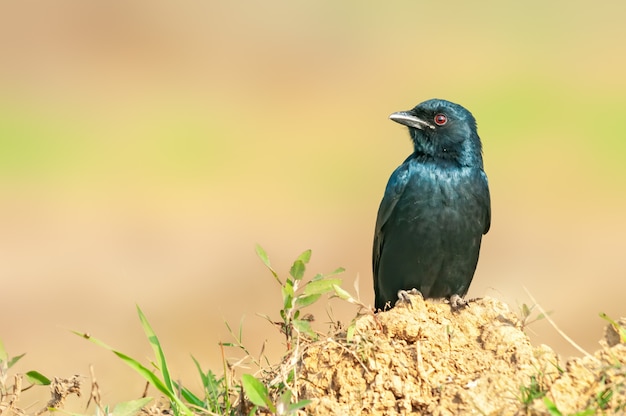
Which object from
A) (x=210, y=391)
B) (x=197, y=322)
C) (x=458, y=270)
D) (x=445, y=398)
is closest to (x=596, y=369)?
(x=445, y=398)

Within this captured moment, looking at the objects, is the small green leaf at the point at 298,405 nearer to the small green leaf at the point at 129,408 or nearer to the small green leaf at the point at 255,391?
the small green leaf at the point at 255,391

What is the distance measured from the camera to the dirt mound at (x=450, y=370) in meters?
3.97

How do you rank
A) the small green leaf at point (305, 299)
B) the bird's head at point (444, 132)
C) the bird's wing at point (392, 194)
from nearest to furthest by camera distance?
the small green leaf at point (305, 299), the bird's wing at point (392, 194), the bird's head at point (444, 132)

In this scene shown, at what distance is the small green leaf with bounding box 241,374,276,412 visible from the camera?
418 cm

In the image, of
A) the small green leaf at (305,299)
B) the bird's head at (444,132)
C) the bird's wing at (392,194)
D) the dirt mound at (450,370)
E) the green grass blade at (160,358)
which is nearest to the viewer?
the dirt mound at (450,370)

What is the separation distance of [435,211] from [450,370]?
2.11m

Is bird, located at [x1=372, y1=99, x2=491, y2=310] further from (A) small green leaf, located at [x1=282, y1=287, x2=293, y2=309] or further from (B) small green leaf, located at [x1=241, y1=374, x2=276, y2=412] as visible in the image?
(B) small green leaf, located at [x1=241, y1=374, x2=276, y2=412]

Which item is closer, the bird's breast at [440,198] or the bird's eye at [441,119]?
the bird's breast at [440,198]

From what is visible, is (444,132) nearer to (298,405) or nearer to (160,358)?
(160,358)

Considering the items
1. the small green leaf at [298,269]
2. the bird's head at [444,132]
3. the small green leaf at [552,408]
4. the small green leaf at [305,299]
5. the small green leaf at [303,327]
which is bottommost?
the small green leaf at [552,408]

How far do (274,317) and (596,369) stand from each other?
6.29 m

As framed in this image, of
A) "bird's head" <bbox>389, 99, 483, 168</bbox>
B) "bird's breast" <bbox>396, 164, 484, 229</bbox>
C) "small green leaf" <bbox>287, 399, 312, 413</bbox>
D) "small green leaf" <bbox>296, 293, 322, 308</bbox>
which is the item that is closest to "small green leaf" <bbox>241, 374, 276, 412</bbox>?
"small green leaf" <bbox>287, 399, 312, 413</bbox>

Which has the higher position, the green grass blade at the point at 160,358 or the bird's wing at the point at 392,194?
the bird's wing at the point at 392,194

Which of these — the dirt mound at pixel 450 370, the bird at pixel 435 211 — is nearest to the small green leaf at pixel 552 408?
the dirt mound at pixel 450 370
